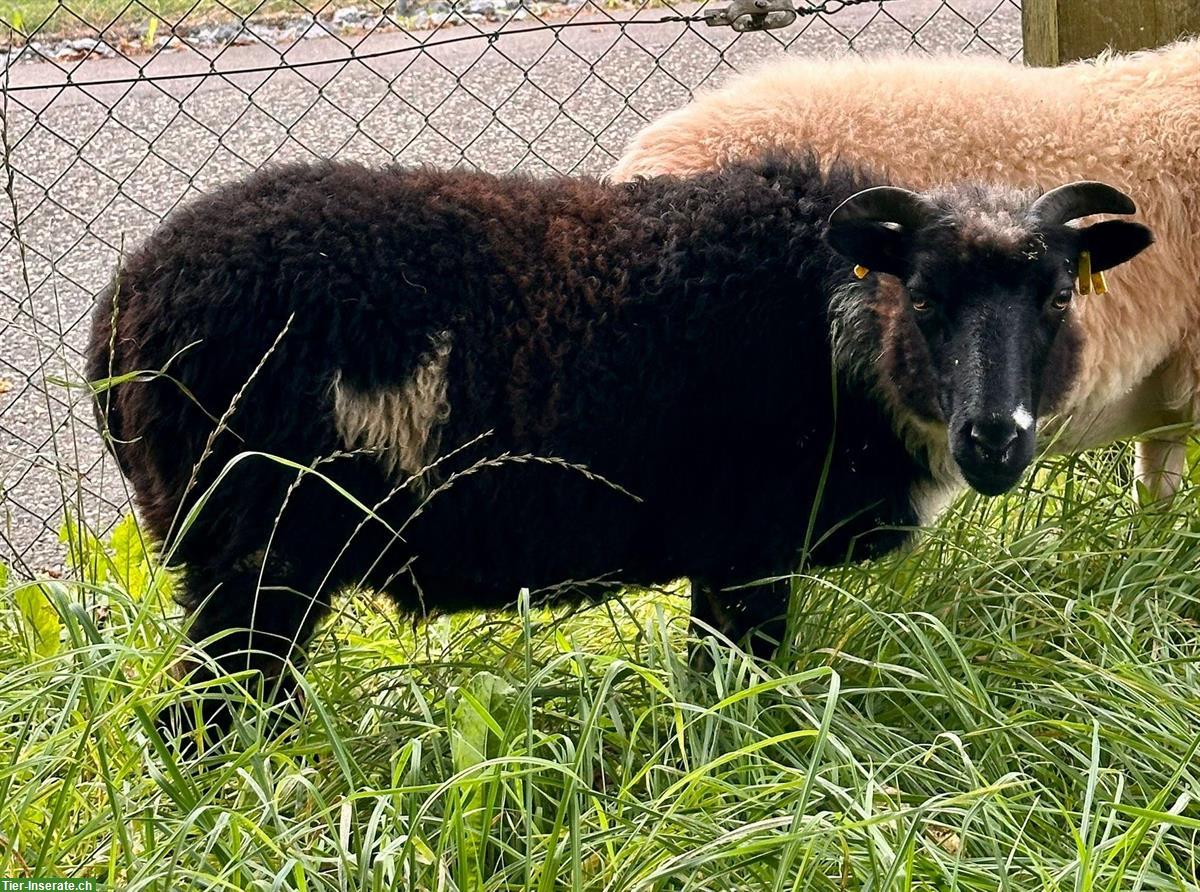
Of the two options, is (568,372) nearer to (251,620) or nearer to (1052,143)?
(251,620)

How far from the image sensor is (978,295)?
3129 millimetres

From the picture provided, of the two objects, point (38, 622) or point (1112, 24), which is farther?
point (1112, 24)

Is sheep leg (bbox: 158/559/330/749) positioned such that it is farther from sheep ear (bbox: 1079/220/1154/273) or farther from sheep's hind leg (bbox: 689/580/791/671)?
sheep ear (bbox: 1079/220/1154/273)

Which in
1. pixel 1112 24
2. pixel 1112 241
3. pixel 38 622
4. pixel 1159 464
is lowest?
pixel 1159 464

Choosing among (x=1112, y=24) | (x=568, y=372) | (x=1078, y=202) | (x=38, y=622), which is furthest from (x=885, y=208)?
(x=38, y=622)

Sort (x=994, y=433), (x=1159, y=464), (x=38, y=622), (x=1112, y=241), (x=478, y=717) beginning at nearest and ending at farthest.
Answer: (x=478, y=717)
(x=994, y=433)
(x=1112, y=241)
(x=38, y=622)
(x=1159, y=464)

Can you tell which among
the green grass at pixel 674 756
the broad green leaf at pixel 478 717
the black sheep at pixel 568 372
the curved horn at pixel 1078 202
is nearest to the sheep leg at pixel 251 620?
the black sheep at pixel 568 372

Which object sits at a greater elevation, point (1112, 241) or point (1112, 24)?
point (1112, 24)

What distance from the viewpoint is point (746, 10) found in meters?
4.34

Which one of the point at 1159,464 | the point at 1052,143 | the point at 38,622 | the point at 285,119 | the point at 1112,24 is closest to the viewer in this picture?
the point at 38,622

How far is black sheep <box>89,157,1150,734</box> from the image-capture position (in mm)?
3049

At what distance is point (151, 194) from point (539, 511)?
13.8ft

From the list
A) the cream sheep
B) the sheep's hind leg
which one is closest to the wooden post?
the cream sheep

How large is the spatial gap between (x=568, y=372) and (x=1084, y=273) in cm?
132
